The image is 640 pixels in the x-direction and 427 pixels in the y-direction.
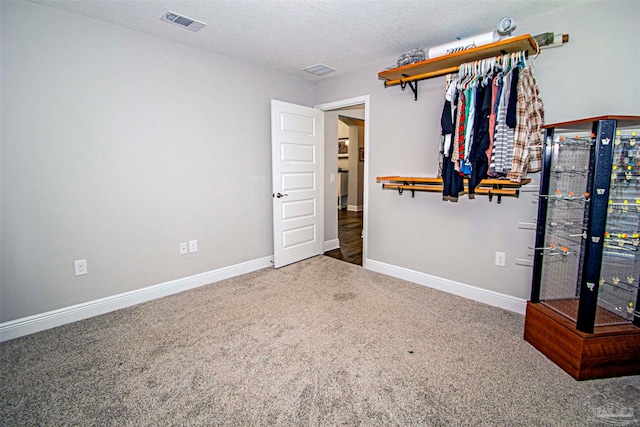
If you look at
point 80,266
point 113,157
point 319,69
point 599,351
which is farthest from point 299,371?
point 319,69

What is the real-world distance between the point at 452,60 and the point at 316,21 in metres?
1.16

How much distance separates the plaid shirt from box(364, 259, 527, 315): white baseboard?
3.77 feet

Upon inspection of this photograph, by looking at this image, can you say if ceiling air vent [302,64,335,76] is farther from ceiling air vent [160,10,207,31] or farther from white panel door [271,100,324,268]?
ceiling air vent [160,10,207,31]

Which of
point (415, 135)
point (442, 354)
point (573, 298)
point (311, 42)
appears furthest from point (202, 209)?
point (573, 298)

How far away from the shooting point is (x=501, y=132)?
2.26 meters

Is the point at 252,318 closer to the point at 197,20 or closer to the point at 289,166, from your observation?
the point at 289,166

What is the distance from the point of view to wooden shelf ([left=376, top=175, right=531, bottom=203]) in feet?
8.15

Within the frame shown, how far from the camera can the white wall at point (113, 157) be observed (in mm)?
2248

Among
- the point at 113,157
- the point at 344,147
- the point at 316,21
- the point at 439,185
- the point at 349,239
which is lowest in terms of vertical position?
the point at 349,239

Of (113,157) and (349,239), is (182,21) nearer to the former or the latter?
(113,157)

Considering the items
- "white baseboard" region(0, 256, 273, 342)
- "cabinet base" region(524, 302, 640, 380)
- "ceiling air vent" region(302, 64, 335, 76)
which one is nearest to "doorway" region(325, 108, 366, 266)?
"ceiling air vent" region(302, 64, 335, 76)

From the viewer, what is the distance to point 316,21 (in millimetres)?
2500

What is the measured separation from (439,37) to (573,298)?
7.78ft

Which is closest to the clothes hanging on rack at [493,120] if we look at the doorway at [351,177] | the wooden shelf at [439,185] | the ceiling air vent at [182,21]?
the wooden shelf at [439,185]
